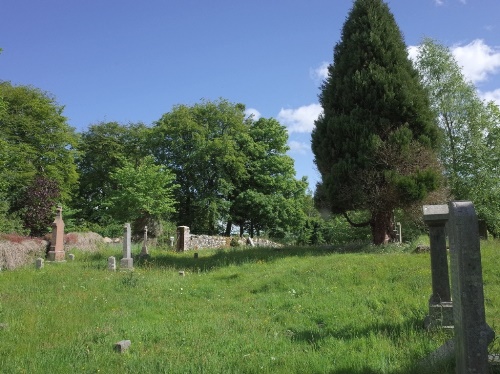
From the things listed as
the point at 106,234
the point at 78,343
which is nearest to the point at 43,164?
the point at 106,234

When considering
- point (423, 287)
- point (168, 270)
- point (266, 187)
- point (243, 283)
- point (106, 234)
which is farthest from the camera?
point (266, 187)

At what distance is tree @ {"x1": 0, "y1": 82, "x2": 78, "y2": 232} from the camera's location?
31266 mm

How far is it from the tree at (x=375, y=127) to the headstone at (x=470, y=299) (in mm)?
12783

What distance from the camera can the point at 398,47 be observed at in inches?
739

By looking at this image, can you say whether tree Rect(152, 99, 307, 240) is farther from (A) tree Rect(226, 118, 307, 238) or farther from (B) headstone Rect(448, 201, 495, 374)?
(B) headstone Rect(448, 201, 495, 374)

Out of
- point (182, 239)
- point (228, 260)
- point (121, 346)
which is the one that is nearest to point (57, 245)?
point (182, 239)

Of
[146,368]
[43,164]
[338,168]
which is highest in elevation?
[43,164]

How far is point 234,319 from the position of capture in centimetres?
804

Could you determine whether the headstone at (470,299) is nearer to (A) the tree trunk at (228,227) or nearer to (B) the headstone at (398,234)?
(B) the headstone at (398,234)

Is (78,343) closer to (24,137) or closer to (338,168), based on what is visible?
(338,168)

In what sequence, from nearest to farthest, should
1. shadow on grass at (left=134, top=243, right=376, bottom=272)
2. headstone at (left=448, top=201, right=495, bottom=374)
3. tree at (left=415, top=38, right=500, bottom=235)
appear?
headstone at (left=448, top=201, right=495, bottom=374) → shadow on grass at (left=134, top=243, right=376, bottom=272) → tree at (left=415, top=38, right=500, bottom=235)

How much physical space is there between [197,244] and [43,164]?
51.1 ft

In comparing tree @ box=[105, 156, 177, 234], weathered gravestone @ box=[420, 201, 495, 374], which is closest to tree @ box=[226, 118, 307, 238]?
tree @ box=[105, 156, 177, 234]

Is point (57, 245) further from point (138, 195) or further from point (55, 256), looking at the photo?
point (138, 195)
